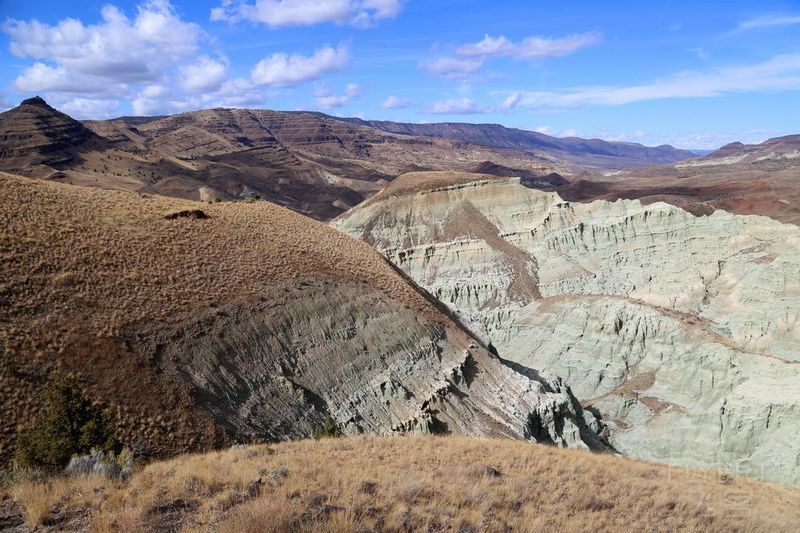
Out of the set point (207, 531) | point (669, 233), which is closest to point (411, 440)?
point (207, 531)

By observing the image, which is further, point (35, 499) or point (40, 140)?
point (40, 140)

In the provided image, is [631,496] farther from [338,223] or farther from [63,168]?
[63,168]

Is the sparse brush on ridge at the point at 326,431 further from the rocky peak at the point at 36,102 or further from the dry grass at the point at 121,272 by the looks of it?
the rocky peak at the point at 36,102

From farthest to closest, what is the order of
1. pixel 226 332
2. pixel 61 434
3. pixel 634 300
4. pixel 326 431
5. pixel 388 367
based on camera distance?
1. pixel 634 300
2. pixel 388 367
3. pixel 226 332
4. pixel 326 431
5. pixel 61 434

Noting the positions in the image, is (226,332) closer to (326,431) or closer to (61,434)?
(326,431)

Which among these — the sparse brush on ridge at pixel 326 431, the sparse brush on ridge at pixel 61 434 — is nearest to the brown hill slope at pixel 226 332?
the sparse brush on ridge at pixel 326 431

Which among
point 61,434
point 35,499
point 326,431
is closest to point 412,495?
point 35,499

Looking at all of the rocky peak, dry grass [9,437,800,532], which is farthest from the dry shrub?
the rocky peak
